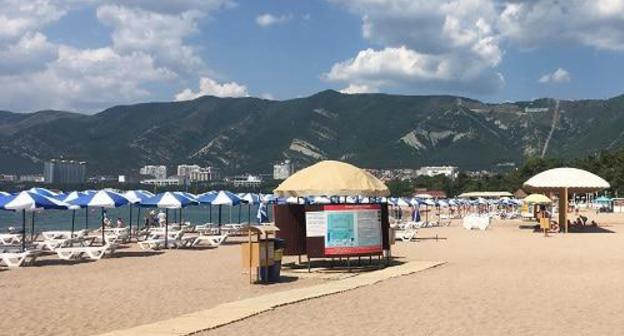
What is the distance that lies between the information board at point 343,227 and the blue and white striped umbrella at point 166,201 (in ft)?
30.9

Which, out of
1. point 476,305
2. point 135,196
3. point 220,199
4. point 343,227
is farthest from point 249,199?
point 476,305

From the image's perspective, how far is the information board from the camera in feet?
53.3

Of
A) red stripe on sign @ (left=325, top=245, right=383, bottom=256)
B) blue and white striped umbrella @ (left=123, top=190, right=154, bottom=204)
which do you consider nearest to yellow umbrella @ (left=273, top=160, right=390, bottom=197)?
red stripe on sign @ (left=325, top=245, right=383, bottom=256)

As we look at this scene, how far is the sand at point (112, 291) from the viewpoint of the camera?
9.69 meters

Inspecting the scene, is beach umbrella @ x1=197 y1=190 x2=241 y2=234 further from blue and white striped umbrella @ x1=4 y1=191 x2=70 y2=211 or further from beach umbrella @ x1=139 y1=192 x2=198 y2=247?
blue and white striped umbrella @ x1=4 y1=191 x2=70 y2=211

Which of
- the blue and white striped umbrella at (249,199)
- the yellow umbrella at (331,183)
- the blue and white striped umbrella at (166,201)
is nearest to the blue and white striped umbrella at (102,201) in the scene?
the blue and white striped umbrella at (166,201)

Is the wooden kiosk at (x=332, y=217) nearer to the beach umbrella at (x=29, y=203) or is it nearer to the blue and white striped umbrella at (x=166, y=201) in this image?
the beach umbrella at (x=29, y=203)

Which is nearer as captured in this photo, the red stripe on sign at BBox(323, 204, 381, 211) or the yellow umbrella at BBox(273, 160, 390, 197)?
the red stripe on sign at BBox(323, 204, 381, 211)

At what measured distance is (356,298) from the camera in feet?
38.4

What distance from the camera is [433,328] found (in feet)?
29.3

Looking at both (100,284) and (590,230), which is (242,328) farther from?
(590,230)

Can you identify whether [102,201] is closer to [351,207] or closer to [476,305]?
[351,207]

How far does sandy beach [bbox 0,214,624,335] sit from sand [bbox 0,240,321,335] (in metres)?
0.02

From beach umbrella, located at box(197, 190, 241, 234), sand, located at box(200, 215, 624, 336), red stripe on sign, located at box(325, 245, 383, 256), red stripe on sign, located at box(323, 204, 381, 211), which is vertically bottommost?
sand, located at box(200, 215, 624, 336)
